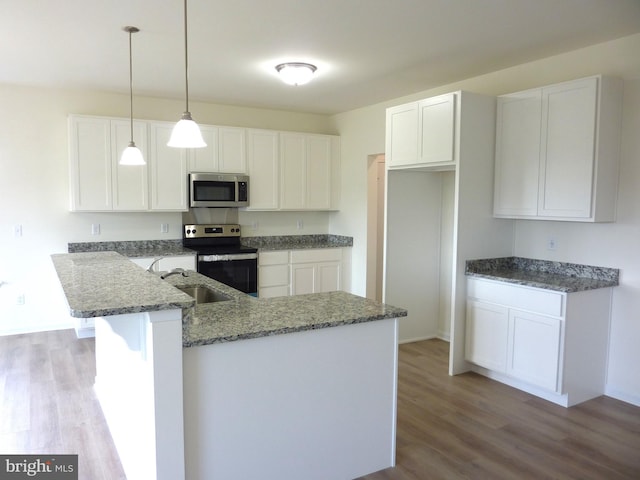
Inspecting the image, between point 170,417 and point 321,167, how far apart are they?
4.63m

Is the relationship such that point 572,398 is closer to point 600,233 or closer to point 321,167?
point 600,233

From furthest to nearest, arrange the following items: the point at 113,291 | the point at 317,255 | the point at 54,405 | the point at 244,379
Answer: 1. the point at 317,255
2. the point at 54,405
3. the point at 244,379
4. the point at 113,291

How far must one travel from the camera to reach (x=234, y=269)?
534cm

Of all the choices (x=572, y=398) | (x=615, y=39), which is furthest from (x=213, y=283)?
(x=615, y=39)

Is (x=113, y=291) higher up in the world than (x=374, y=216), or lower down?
lower down

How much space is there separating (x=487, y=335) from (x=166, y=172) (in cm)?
364

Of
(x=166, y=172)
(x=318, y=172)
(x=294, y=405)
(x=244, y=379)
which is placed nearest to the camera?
(x=244, y=379)

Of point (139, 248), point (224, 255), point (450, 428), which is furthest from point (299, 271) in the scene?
point (450, 428)

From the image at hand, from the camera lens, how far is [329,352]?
2.31 meters

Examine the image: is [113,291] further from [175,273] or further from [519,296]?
[519,296]

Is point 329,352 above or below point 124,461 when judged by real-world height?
above

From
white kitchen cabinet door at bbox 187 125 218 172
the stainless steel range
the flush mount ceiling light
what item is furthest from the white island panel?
white kitchen cabinet door at bbox 187 125 218 172

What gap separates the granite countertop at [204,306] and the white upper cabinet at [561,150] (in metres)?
1.81

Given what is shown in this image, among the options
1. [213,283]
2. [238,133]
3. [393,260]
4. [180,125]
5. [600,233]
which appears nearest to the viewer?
[180,125]
